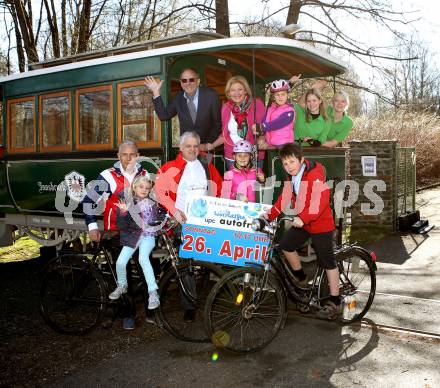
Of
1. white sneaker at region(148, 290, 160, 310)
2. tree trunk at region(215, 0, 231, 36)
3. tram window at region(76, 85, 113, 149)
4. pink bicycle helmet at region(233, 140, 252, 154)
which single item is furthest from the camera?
tree trunk at region(215, 0, 231, 36)

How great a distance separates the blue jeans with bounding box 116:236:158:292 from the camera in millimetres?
4750

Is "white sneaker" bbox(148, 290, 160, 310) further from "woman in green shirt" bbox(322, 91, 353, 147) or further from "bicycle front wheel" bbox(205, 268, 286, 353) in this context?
"woman in green shirt" bbox(322, 91, 353, 147)

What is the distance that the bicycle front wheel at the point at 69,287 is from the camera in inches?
193

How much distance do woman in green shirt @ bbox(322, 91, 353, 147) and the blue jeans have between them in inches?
109

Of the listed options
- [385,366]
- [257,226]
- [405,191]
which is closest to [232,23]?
[405,191]

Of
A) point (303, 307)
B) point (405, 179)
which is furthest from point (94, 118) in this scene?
point (405, 179)

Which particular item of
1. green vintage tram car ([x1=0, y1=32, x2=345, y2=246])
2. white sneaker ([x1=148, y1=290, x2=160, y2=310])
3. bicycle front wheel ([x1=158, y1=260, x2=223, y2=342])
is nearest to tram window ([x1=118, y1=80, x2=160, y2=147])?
green vintage tram car ([x1=0, y1=32, x2=345, y2=246])

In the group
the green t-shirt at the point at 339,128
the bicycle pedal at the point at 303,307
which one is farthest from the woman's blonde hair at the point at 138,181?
the green t-shirt at the point at 339,128

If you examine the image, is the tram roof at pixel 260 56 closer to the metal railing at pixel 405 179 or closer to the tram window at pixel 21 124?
the tram window at pixel 21 124

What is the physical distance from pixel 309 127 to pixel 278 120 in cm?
71

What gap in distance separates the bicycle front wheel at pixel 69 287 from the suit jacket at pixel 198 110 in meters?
1.91

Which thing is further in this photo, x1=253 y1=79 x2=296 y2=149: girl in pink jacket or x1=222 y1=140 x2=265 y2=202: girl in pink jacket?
x1=253 y1=79 x2=296 y2=149: girl in pink jacket

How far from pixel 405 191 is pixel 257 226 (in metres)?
7.09

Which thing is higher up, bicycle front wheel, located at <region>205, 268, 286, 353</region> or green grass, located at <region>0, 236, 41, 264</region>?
bicycle front wheel, located at <region>205, 268, 286, 353</region>
